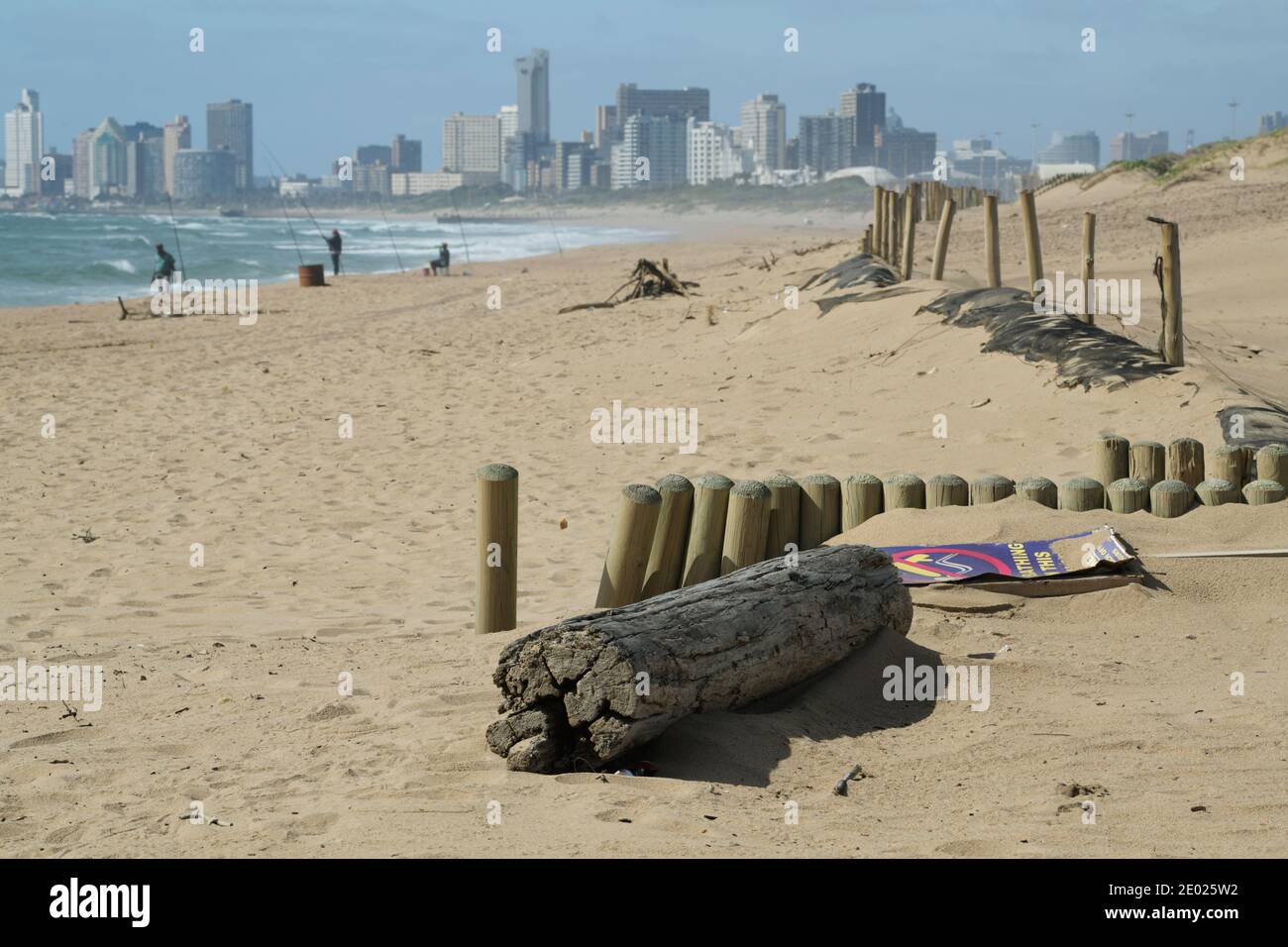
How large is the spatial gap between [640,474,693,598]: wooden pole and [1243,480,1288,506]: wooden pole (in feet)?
9.47

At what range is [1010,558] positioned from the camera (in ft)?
19.5

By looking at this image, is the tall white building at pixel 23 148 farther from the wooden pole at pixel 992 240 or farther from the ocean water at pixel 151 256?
the wooden pole at pixel 992 240

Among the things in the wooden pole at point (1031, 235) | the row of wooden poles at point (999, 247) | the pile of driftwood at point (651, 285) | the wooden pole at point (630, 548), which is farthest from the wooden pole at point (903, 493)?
the pile of driftwood at point (651, 285)

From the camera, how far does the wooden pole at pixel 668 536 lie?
5910 millimetres

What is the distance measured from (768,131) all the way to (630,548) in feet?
642

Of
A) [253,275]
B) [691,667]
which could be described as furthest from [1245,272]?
[253,275]

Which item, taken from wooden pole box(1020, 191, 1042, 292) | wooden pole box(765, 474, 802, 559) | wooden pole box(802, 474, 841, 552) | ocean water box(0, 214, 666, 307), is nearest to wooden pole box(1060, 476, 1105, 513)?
wooden pole box(802, 474, 841, 552)

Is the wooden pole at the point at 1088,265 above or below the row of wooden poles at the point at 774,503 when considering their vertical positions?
above

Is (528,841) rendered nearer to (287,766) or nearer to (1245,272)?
(287,766)

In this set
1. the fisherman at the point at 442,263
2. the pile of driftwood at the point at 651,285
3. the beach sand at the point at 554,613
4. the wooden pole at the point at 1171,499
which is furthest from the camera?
the fisherman at the point at 442,263

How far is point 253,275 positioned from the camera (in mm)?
39406

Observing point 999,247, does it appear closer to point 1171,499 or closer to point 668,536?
point 1171,499

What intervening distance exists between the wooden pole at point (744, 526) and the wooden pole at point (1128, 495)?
1.99 meters

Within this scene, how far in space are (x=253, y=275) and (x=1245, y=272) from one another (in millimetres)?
29177
